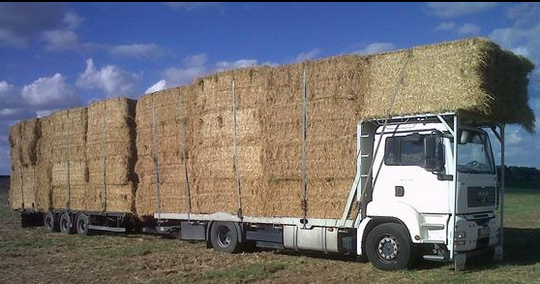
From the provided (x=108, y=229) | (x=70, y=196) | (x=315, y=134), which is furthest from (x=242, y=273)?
(x=70, y=196)

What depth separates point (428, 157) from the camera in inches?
405

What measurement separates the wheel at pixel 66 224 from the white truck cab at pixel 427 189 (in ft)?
40.1

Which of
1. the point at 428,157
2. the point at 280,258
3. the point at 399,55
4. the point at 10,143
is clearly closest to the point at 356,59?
the point at 399,55

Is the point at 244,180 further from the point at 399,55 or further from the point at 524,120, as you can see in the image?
the point at 524,120

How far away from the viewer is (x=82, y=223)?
19.4 meters

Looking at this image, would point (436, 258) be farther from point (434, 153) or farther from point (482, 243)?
point (434, 153)

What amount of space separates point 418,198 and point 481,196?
1.32 meters

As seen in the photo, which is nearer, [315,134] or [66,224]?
[315,134]

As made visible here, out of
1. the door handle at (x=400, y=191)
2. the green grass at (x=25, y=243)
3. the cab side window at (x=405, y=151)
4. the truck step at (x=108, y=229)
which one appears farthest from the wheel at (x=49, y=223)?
the door handle at (x=400, y=191)

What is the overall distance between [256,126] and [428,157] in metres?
4.39

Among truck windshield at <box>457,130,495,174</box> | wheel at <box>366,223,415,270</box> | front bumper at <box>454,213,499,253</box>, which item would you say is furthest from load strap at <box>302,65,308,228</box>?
front bumper at <box>454,213,499,253</box>

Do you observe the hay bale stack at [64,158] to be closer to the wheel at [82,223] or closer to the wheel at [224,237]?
the wheel at [82,223]

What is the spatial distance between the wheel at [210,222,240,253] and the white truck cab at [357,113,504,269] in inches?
145

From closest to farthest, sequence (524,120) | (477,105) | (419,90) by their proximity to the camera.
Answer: (477,105), (419,90), (524,120)
